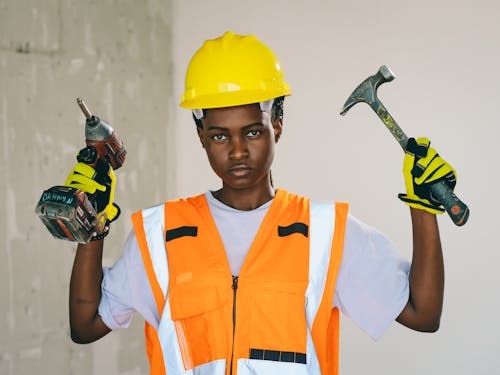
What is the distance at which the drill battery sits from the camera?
5.04 feet

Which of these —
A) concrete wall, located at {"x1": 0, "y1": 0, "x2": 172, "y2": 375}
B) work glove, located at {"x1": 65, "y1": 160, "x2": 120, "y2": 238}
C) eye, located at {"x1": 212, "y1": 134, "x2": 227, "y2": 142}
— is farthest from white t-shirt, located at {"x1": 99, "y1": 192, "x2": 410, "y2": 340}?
concrete wall, located at {"x1": 0, "y1": 0, "x2": 172, "y2": 375}

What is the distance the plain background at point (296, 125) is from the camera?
2787 mm

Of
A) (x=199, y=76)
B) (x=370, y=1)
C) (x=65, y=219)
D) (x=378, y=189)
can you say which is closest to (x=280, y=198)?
(x=199, y=76)

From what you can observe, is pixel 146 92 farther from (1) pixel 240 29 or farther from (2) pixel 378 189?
(2) pixel 378 189

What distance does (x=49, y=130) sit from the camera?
286 cm

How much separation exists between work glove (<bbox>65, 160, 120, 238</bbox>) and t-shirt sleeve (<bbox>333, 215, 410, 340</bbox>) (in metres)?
0.60

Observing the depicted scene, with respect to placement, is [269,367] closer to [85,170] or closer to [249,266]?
[249,266]

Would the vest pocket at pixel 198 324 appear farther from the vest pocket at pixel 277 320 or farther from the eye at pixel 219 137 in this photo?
the eye at pixel 219 137

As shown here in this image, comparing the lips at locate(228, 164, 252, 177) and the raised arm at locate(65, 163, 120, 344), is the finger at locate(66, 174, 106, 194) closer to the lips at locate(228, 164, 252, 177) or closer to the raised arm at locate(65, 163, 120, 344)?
the raised arm at locate(65, 163, 120, 344)

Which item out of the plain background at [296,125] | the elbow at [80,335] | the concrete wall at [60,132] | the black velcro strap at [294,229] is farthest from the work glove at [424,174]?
the concrete wall at [60,132]

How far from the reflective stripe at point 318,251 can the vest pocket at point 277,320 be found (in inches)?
1.2

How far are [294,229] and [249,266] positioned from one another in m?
0.15

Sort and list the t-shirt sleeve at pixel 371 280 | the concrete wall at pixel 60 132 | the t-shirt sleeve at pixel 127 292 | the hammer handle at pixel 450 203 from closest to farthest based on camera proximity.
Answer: the hammer handle at pixel 450 203 < the t-shirt sleeve at pixel 371 280 < the t-shirt sleeve at pixel 127 292 < the concrete wall at pixel 60 132

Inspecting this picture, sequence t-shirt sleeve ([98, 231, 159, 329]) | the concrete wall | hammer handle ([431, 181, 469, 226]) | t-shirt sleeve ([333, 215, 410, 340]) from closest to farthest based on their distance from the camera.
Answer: hammer handle ([431, 181, 469, 226]), t-shirt sleeve ([333, 215, 410, 340]), t-shirt sleeve ([98, 231, 159, 329]), the concrete wall
